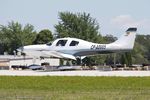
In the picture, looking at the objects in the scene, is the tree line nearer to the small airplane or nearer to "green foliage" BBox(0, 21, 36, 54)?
"green foliage" BBox(0, 21, 36, 54)

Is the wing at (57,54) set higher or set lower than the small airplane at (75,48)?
lower

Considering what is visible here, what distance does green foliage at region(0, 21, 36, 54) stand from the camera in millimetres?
136000

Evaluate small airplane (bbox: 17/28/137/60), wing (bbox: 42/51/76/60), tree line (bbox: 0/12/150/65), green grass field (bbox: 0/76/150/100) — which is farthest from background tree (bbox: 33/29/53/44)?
green grass field (bbox: 0/76/150/100)

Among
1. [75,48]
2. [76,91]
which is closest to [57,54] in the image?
[75,48]

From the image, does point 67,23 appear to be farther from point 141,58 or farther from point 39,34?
point 141,58

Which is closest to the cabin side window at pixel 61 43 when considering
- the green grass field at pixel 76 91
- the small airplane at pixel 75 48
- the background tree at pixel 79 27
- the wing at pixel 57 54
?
the small airplane at pixel 75 48

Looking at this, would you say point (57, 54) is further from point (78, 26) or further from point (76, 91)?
point (78, 26)

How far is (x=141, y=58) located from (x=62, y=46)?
97.8m

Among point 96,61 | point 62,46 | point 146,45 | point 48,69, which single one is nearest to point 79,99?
point 48,69

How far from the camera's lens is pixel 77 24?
12394cm

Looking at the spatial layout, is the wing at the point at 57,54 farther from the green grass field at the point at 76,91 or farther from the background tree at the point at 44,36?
the background tree at the point at 44,36

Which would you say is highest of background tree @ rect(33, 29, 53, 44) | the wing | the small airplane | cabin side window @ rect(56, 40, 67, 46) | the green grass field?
background tree @ rect(33, 29, 53, 44)

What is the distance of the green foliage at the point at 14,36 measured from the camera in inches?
5354

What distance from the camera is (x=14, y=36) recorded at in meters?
138
